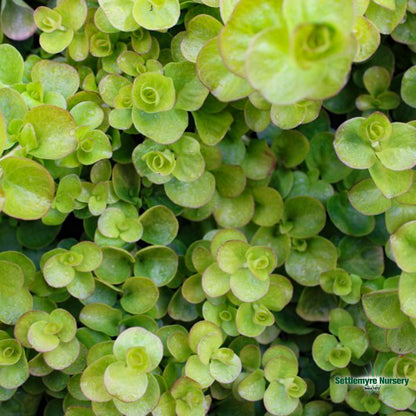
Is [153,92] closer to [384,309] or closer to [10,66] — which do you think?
[10,66]

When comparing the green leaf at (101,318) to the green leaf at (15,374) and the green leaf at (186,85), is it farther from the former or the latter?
the green leaf at (186,85)

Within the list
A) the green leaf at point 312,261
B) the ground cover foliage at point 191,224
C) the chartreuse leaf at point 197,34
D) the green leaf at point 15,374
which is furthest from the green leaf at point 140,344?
the chartreuse leaf at point 197,34

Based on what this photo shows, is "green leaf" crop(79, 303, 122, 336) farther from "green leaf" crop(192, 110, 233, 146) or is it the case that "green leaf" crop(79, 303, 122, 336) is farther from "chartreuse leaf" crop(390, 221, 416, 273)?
"chartreuse leaf" crop(390, 221, 416, 273)

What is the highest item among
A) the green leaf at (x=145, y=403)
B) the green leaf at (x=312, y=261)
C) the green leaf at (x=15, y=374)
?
the green leaf at (x=312, y=261)

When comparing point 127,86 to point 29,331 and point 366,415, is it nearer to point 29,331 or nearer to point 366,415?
point 29,331

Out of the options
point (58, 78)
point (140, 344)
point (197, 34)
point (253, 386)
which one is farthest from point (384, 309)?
point (58, 78)

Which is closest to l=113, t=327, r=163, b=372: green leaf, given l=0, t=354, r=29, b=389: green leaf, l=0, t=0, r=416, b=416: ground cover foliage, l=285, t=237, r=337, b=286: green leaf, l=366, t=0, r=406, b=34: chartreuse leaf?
l=0, t=0, r=416, b=416: ground cover foliage

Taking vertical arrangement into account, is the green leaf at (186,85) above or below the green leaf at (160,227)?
above

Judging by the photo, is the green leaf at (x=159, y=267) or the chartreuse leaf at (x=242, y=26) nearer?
the chartreuse leaf at (x=242, y=26)
